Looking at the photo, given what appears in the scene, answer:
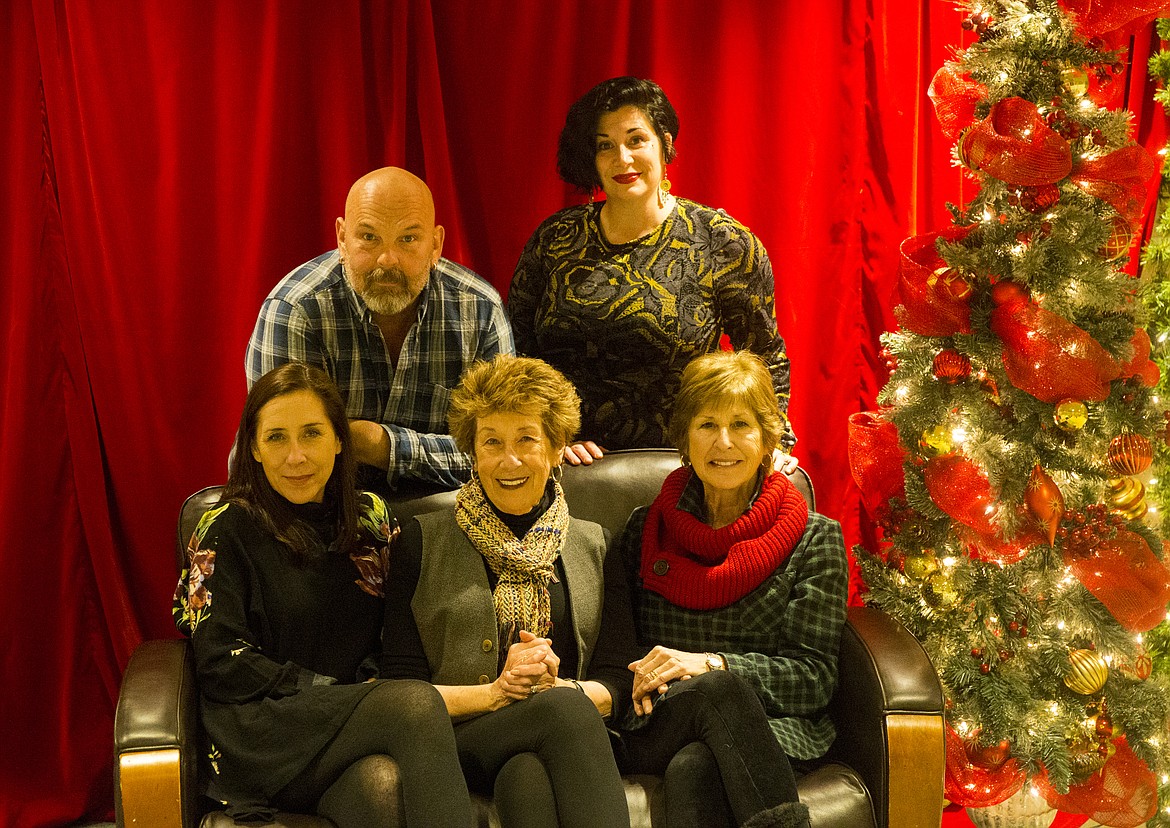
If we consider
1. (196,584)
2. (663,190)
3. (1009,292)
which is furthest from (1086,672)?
(196,584)

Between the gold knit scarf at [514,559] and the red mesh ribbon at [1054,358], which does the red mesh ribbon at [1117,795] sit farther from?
the gold knit scarf at [514,559]

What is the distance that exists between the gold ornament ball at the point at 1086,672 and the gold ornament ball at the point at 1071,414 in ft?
1.79

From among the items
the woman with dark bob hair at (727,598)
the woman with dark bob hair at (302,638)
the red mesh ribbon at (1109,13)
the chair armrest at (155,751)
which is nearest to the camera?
the chair armrest at (155,751)

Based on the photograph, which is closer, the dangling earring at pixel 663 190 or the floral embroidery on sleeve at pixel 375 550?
the floral embroidery on sleeve at pixel 375 550

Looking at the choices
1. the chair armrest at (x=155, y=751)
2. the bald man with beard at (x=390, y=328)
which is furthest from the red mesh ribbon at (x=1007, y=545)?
the chair armrest at (x=155, y=751)

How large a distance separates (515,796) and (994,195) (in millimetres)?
1694

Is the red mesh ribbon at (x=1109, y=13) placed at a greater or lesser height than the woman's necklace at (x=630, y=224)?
greater

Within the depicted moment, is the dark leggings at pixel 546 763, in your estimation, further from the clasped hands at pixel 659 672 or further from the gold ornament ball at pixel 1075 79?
the gold ornament ball at pixel 1075 79

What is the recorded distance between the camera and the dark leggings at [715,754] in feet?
7.06

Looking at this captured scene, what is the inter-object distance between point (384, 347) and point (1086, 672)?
1.83m

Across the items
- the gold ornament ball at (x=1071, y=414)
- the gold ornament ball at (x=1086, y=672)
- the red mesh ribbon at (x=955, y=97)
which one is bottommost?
the gold ornament ball at (x=1086, y=672)

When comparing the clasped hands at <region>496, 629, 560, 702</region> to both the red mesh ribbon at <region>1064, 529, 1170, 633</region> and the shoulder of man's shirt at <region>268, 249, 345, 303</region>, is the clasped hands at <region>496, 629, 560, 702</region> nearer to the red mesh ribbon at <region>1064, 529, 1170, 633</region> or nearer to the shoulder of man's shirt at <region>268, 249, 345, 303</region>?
the shoulder of man's shirt at <region>268, 249, 345, 303</region>

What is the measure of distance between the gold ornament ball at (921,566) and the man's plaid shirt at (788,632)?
44 cm

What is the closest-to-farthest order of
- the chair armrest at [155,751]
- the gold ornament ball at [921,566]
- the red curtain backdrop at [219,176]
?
1. the chair armrest at [155,751]
2. the gold ornament ball at [921,566]
3. the red curtain backdrop at [219,176]
